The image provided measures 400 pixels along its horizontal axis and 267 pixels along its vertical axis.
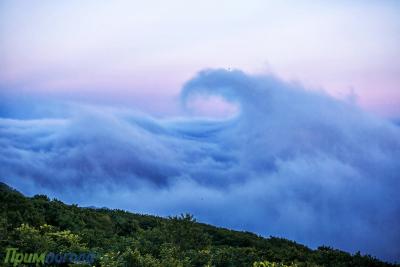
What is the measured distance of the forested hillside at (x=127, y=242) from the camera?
14.0m

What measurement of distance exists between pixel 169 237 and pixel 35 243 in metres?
6.52

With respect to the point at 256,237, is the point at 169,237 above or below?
below

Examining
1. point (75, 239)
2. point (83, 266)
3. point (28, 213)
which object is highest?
point (28, 213)

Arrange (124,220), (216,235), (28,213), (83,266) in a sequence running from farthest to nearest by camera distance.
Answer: (216,235) < (124,220) < (28,213) < (83,266)

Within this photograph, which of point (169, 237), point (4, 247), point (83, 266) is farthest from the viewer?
point (169, 237)

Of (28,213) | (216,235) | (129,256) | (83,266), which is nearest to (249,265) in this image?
(129,256)

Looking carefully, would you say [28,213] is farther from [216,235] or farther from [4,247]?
[216,235]

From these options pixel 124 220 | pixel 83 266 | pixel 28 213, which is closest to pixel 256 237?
pixel 124 220

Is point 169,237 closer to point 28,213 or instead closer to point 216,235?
point 28,213

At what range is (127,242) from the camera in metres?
17.8

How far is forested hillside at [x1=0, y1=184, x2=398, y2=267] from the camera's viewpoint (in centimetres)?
1405

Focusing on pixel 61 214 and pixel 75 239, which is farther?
pixel 61 214

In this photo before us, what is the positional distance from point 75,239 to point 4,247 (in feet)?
8.80

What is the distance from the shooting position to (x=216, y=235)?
3197 cm
